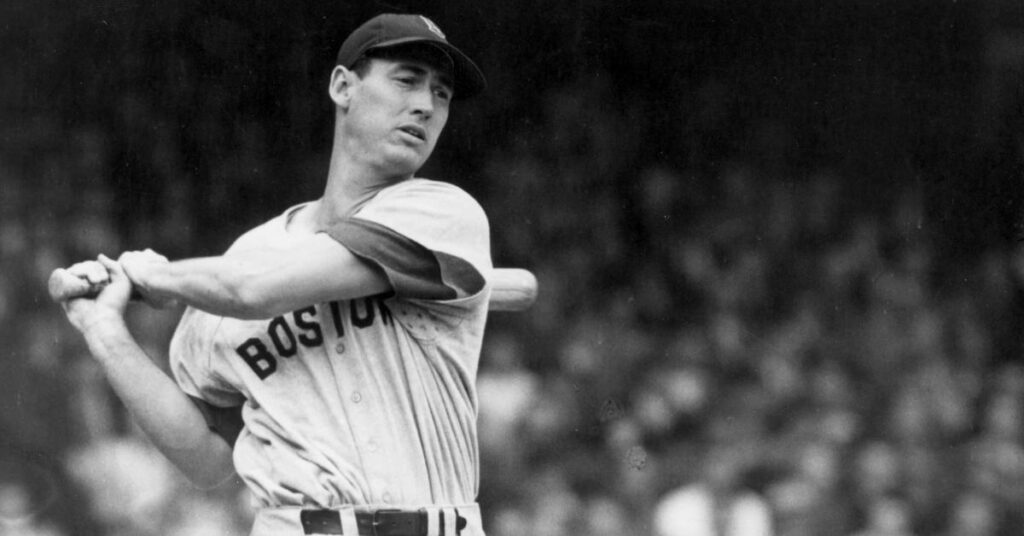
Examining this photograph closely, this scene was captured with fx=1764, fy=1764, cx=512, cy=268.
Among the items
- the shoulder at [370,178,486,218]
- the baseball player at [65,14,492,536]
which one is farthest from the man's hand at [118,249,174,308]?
the shoulder at [370,178,486,218]

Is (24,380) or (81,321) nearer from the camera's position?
(81,321)

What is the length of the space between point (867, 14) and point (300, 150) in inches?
42.2

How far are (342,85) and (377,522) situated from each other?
0.47 m

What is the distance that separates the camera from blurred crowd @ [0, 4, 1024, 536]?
320cm

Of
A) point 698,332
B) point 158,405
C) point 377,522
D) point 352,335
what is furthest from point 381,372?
point 698,332

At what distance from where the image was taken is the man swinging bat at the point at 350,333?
5.47ft

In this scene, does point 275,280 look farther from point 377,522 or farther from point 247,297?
point 377,522

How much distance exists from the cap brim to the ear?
0.05 meters

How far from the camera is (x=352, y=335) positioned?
1713 millimetres

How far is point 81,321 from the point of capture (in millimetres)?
1751

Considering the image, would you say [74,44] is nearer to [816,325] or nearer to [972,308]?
[816,325]

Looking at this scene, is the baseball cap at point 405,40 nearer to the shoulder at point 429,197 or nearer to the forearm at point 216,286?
the shoulder at point 429,197

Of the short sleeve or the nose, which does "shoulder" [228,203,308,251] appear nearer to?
the short sleeve

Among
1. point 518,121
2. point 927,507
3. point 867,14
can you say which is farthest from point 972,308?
point 518,121
